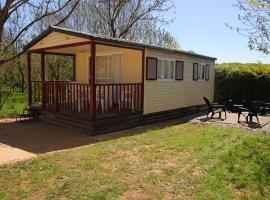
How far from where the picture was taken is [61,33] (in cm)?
884

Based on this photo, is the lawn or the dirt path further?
the dirt path

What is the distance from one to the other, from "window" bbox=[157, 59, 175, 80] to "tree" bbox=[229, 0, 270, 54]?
3258 mm

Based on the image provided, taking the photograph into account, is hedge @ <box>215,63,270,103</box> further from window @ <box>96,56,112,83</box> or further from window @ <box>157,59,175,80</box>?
window @ <box>96,56,112,83</box>

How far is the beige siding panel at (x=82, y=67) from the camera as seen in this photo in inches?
501

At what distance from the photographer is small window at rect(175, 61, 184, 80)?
38.8ft

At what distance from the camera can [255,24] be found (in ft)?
27.8

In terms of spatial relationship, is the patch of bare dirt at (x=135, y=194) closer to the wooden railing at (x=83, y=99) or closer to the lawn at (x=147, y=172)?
the lawn at (x=147, y=172)

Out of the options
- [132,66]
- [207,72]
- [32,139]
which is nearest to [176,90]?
[132,66]

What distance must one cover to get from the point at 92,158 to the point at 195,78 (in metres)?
9.14

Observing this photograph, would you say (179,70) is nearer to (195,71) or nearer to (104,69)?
(195,71)

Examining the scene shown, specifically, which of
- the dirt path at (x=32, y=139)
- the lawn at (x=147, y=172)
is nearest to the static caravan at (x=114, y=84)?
the dirt path at (x=32, y=139)

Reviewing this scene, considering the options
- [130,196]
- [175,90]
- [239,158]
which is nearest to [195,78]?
[175,90]

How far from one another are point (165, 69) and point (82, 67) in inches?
166

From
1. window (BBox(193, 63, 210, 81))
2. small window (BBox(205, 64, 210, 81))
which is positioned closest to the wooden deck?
window (BBox(193, 63, 210, 81))
